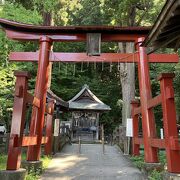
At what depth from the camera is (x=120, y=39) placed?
377 inches

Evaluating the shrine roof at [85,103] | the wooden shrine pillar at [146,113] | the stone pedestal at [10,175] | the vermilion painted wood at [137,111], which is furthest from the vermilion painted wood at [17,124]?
the shrine roof at [85,103]

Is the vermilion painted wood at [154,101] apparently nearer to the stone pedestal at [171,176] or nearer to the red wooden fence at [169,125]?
the red wooden fence at [169,125]

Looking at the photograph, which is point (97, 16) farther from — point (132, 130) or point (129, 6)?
point (132, 130)

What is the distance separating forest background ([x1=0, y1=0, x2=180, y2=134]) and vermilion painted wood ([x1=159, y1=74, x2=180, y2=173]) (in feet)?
14.8

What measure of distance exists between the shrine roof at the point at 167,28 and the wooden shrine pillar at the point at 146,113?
2.27 metres

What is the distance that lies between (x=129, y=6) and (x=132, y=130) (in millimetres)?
6377

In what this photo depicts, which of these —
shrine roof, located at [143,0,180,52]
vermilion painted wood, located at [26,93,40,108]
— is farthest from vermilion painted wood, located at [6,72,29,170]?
shrine roof, located at [143,0,180,52]

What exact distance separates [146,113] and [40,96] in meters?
3.01

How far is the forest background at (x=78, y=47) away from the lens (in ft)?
36.6

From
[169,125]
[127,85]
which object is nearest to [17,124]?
[169,125]

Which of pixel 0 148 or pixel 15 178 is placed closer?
pixel 15 178

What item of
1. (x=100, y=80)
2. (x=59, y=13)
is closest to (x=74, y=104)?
(x=59, y=13)

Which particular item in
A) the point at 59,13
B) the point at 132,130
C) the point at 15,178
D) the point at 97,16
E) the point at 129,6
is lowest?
the point at 15,178

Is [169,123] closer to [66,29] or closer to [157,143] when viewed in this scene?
[157,143]
